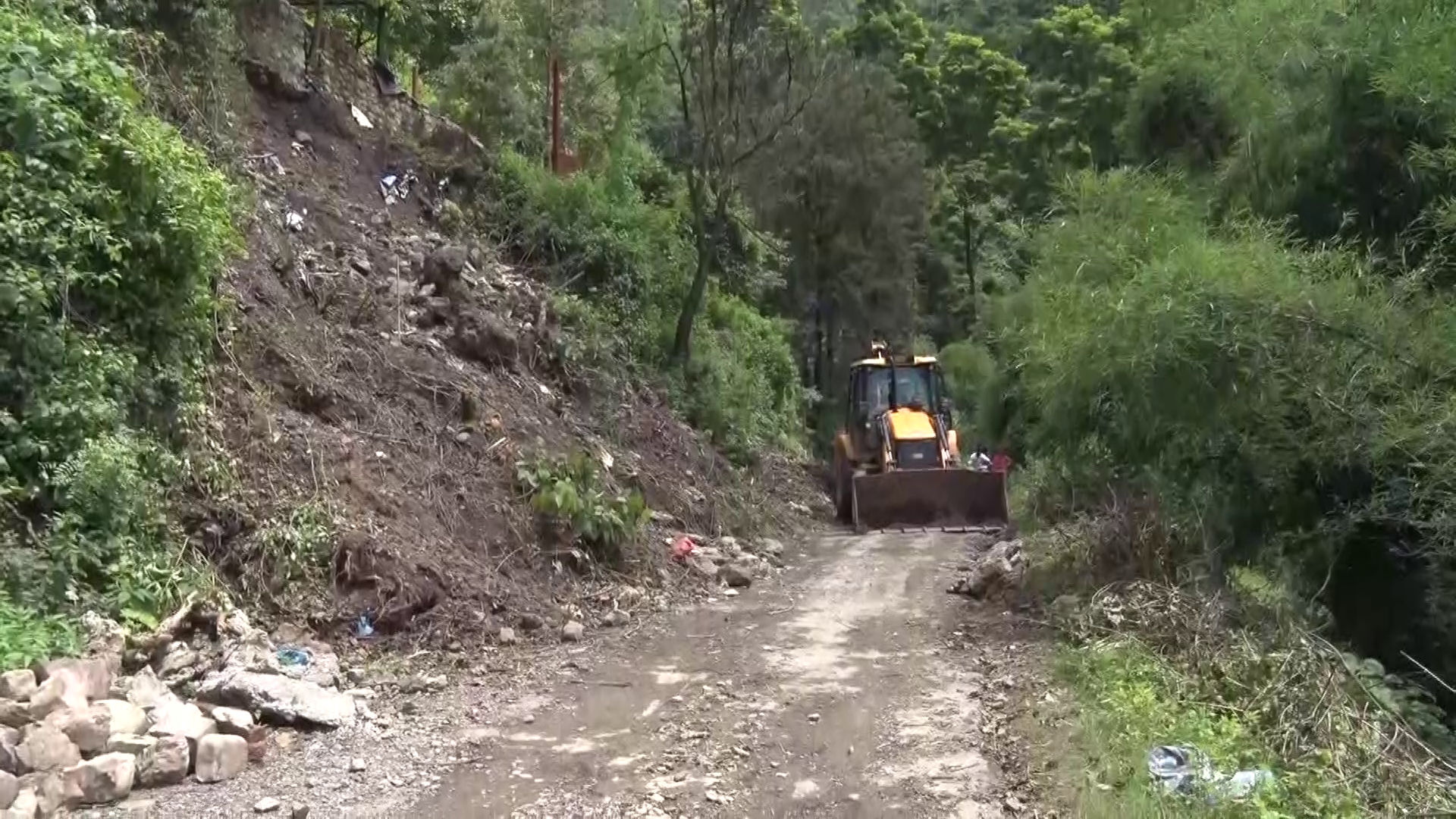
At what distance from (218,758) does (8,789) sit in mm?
1075

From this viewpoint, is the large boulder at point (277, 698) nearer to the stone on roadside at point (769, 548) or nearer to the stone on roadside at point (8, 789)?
the stone on roadside at point (8, 789)

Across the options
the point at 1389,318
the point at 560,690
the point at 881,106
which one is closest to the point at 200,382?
the point at 560,690

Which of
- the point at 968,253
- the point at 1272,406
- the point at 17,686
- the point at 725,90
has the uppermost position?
the point at 725,90

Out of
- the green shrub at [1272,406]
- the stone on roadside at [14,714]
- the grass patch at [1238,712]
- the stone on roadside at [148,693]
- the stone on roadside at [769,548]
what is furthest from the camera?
the stone on roadside at [769,548]

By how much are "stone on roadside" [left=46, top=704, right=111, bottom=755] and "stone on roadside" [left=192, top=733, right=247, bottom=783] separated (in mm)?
443

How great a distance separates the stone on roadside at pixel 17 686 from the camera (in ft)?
18.3

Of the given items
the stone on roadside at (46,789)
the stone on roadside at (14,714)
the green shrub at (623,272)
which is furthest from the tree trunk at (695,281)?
the stone on roadside at (46,789)

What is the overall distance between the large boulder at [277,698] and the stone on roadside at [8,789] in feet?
5.17

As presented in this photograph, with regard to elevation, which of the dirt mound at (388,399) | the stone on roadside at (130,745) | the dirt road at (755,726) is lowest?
the dirt road at (755,726)

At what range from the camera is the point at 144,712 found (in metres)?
6.17

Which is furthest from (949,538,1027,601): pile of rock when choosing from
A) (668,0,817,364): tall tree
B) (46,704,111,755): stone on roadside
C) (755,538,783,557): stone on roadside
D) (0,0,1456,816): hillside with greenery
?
(46,704,111,755): stone on roadside

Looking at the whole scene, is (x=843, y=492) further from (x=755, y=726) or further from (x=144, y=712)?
(x=144, y=712)

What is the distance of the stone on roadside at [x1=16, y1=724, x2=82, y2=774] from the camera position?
17.4 feet

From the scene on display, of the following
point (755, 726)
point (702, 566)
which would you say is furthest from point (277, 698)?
point (702, 566)
